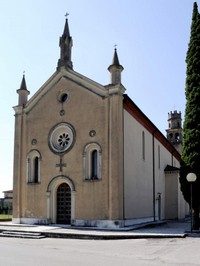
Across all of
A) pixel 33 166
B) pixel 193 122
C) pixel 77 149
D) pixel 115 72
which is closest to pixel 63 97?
pixel 77 149

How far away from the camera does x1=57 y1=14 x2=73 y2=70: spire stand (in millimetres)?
26844

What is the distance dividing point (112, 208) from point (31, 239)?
5.68 m

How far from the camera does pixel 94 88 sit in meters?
24.4

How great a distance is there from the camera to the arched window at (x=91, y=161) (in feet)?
77.8

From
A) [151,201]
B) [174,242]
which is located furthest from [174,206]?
[174,242]

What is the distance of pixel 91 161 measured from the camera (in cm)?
2406

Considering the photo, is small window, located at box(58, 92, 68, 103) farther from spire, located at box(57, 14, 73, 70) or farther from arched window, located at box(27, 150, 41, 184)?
arched window, located at box(27, 150, 41, 184)

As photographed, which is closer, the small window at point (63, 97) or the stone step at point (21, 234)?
the stone step at point (21, 234)

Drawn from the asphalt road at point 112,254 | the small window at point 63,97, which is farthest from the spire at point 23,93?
the asphalt road at point 112,254

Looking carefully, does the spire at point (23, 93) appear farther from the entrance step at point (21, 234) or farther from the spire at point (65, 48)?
the entrance step at point (21, 234)

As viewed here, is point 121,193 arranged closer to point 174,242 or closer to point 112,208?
point 112,208

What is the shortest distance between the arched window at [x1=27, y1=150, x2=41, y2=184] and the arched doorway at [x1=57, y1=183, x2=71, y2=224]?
2.24 metres

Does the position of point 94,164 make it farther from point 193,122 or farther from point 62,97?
point 193,122

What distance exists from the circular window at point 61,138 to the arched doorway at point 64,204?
256 cm
